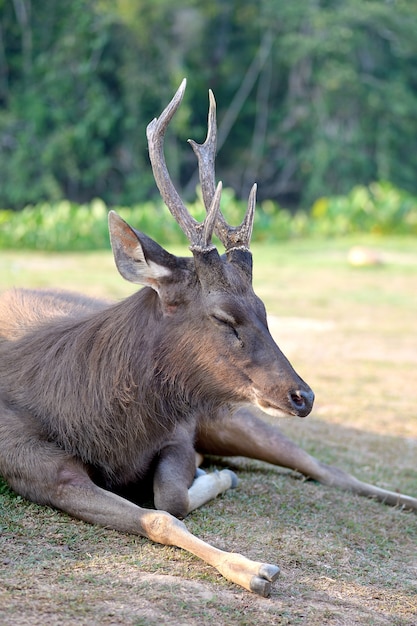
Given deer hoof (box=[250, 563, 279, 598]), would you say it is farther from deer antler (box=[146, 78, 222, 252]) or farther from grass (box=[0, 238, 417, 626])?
deer antler (box=[146, 78, 222, 252])

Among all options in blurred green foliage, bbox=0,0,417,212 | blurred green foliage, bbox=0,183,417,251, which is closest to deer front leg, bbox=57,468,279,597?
blurred green foliage, bbox=0,183,417,251

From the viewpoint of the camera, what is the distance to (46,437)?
415 centimetres

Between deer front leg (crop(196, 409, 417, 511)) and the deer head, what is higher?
the deer head

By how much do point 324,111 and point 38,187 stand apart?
8597 mm

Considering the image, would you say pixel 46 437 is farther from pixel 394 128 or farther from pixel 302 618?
pixel 394 128

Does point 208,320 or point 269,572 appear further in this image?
point 208,320

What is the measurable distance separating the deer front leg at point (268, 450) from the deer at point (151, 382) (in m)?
0.52

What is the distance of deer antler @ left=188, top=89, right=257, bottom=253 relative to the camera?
4.20 m

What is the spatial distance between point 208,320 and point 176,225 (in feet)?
43.1

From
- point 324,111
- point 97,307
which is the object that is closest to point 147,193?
point 324,111

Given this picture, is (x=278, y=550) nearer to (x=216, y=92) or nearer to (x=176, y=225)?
(x=176, y=225)

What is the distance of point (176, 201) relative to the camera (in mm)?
4102

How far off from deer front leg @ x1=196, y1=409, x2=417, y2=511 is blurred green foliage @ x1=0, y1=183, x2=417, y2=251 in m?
9.24

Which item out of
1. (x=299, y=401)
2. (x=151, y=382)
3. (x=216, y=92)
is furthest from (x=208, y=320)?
(x=216, y=92)
